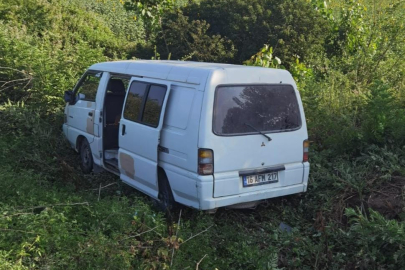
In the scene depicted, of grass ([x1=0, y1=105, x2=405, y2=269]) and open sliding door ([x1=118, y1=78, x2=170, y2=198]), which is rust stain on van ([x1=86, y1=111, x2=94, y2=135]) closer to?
grass ([x1=0, y1=105, x2=405, y2=269])

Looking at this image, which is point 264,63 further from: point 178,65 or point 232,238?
point 232,238

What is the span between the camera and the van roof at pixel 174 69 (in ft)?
18.4

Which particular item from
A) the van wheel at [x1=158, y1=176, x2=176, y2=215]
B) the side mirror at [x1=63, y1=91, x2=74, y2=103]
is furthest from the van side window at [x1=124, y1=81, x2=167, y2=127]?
the side mirror at [x1=63, y1=91, x2=74, y2=103]

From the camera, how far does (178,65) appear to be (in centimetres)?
604

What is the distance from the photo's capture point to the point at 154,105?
244 inches

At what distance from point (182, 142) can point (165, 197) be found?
0.96 meters

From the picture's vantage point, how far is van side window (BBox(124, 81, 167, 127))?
20.1 ft

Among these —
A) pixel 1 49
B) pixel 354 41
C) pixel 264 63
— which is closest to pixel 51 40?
pixel 1 49

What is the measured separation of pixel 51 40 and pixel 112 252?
11585mm

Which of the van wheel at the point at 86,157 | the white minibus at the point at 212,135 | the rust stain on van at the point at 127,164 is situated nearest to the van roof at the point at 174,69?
the white minibus at the point at 212,135

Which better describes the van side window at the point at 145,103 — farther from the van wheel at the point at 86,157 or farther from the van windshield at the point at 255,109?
the van wheel at the point at 86,157

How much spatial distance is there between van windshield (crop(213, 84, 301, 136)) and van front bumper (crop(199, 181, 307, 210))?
68cm

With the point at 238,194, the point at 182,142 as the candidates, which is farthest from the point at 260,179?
the point at 182,142

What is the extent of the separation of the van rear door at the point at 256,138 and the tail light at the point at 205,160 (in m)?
0.06
